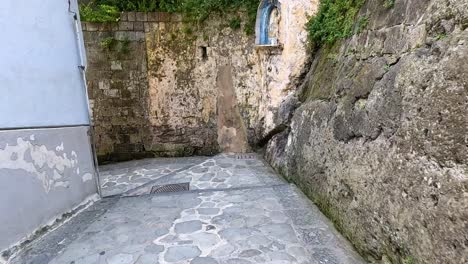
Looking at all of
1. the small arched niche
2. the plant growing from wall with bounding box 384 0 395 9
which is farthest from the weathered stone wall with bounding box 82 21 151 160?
the plant growing from wall with bounding box 384 0 395 9

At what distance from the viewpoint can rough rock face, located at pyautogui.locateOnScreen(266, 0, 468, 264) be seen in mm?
1506

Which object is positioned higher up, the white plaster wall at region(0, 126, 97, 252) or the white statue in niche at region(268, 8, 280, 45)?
the white statue in niche at region(268, 8, 280, 45)

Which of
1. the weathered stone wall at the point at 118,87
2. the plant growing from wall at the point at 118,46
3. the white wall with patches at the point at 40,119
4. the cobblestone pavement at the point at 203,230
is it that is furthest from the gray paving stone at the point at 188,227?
the plant growing from wall at the point at 118,46

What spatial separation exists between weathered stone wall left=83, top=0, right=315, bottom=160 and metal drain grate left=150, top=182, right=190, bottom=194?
2.10 metres

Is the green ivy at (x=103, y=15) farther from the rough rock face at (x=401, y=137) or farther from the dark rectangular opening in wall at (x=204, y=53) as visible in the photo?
the rough rock face at (x=401, y=137)

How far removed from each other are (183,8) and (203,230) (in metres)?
4.86

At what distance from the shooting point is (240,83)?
20.2 feet

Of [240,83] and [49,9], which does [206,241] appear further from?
[240,83]

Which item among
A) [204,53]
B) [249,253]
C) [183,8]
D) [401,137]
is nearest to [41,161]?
[249,253]

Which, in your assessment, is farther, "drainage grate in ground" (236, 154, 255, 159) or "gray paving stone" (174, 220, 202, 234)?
"drainage grate in ground" (236, 154, 255, 159)

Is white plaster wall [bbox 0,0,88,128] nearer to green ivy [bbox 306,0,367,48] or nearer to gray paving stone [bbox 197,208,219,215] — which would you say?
gray paving stone [bbox 197,208,219,215]

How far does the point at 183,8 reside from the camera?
20.0ft

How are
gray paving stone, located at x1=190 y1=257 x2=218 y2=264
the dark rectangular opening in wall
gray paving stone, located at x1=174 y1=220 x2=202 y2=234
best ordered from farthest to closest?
the dark rectangular opening in wall
gray paving stone, located at x1=174 y1=220 x2=202 y2=234
gray paving stone, located at x1=190 y1=257 x2=218 y2=264

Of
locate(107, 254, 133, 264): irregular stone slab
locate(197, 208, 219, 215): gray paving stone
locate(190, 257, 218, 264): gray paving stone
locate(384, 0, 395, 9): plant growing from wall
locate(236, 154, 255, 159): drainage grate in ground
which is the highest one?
locate(384, 0, 395, 9): plant growing from wall
